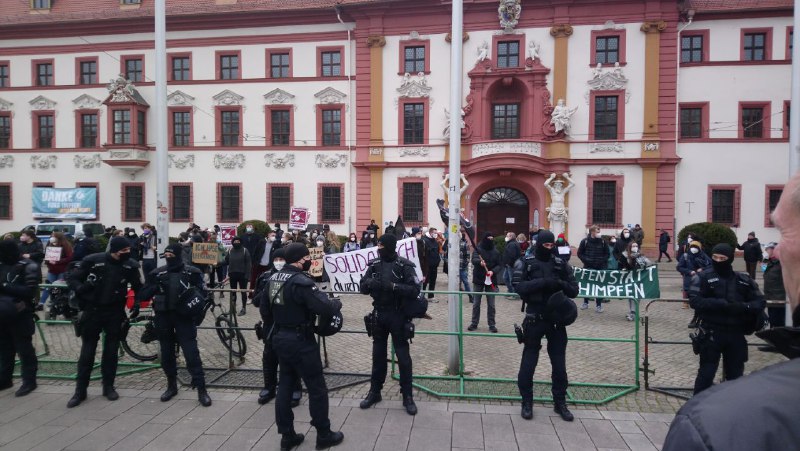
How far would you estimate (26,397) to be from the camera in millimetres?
5980

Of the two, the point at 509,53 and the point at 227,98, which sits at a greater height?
the point at 509,53

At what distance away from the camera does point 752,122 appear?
23.4 metres

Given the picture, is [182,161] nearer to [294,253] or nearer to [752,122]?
[294,253]

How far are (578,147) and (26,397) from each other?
77.9 feet

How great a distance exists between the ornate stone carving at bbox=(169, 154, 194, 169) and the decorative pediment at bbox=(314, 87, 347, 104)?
27.7 ft

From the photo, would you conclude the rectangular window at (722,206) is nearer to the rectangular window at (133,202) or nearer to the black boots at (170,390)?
the black boots at (170,390)

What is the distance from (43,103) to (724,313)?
117 feet

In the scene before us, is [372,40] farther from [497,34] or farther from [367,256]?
[367,256]

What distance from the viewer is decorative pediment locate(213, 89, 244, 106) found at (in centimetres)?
2673

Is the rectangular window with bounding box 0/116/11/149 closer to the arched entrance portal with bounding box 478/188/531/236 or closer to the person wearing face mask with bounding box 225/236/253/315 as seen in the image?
the person wearing face mask with bounding box 225/236/253/315

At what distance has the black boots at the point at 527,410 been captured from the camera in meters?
5.27

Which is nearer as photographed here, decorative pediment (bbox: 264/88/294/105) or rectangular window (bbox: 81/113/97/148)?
decorative pediment (bbox: 264/88/294/105)

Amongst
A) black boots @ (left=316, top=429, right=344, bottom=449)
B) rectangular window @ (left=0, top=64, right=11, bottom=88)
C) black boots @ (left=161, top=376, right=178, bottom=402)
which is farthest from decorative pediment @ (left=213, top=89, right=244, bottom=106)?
black boots @ (left=316, top=429, right=344, bottom=449)

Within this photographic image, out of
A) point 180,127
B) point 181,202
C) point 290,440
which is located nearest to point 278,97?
point 180,127
